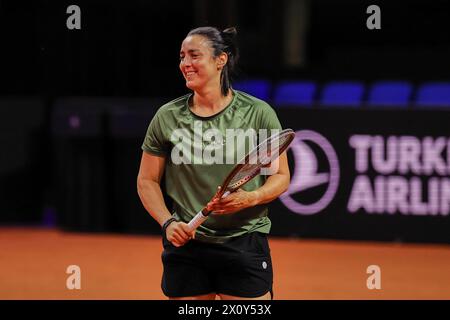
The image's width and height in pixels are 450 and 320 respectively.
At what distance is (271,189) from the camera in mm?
3412

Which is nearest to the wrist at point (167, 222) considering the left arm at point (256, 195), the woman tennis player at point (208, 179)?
the woman tennis player at point (208, 179)

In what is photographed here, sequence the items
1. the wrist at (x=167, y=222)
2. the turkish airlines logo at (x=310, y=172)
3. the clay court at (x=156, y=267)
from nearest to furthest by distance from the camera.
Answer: the wrist at (x=167, y=222) → the clay court at (x=156, y=267) → the turkish airlines logo at (x=310, y=172)

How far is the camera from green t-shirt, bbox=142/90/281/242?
3.43 m

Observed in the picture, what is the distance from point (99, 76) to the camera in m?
11.5

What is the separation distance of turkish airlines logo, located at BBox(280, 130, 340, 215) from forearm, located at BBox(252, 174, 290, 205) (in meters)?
5.10

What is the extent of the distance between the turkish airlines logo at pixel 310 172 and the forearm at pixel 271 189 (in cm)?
510

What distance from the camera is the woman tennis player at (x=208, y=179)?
3.43 meters

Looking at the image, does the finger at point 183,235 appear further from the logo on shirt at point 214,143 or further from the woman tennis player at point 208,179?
the logo on shirt at point 214,143

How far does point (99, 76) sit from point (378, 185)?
4209 mm

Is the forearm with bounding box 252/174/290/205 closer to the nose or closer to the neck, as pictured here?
the neck

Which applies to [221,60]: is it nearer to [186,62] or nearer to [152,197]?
[186,62]

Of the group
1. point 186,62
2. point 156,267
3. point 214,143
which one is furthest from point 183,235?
point 156,267

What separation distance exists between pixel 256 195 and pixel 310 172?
5308 millimetres
